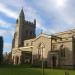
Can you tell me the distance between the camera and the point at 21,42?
92688 mm

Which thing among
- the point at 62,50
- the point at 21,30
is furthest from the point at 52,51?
the point at 21,30

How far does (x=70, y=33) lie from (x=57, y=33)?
573 centimetres

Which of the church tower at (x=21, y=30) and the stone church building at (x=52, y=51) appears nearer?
the stone church building at (x=52, y=51)

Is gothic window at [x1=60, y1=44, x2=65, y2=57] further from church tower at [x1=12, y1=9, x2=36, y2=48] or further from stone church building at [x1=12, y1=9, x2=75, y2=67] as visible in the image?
church tower at [x1=12, y1=9, x2=36, y2=48]

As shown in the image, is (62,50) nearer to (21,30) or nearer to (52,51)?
(52,51)

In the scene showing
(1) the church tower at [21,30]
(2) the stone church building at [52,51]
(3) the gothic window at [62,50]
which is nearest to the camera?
(2) the stone church building at [52,51]

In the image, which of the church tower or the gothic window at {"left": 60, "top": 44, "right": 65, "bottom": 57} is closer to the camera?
the gothic window at {"left": 60, "top": 44, "right": 65, "bottom": 57}

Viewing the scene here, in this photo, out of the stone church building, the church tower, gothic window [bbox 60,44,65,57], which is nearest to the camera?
the stone church building

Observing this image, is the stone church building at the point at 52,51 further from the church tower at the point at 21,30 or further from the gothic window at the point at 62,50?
the church tower at the point at 21,30

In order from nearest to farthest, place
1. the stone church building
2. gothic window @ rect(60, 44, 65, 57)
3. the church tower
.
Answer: the stone church building → gothic window @ rect(60, 44, 65, 57) → the church tower

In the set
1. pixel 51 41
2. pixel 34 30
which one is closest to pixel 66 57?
pixel 51 41

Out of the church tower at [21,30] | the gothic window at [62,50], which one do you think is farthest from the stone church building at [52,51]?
the church tower at [21,30]

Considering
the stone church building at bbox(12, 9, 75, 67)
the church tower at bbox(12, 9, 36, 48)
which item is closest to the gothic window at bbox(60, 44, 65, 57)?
the stone church building at bbox(12, 9, 75, 67)

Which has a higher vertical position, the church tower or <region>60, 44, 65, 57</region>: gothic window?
the church tower
